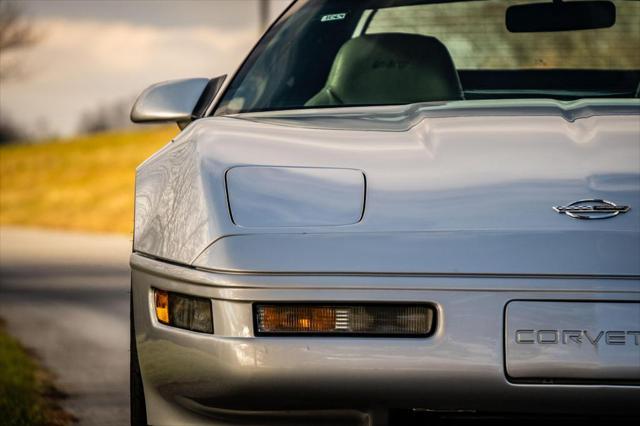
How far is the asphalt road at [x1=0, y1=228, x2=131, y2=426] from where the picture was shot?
5.80m

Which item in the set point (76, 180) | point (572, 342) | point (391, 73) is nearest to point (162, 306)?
point (572, 342)

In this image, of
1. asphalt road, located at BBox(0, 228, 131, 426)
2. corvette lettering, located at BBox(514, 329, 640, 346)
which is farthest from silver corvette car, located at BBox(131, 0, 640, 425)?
asphalt road, located at BBox(0, 228, 131, 426)

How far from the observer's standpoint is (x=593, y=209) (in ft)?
8.57

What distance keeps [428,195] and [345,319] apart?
1.11ft

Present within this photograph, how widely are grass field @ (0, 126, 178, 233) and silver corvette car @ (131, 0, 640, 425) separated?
80.6ft

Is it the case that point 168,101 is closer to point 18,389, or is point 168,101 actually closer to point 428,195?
point 428,195

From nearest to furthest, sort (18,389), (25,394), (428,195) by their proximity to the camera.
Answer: (428,195)
(25,394)
(18,389)

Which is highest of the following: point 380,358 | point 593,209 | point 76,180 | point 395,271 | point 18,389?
point 593,209

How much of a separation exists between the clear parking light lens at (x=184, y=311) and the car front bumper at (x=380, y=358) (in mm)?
25

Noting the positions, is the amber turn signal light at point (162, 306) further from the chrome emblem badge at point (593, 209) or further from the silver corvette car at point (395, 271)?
the chrome emblem badge at point (593, 209)

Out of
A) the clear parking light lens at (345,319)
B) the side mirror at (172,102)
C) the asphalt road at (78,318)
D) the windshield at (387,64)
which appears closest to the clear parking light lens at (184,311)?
the clear parking light lens at (345,319)

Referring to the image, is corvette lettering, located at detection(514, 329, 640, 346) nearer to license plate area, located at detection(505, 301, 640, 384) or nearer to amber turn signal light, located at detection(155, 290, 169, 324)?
license plate area, located at detection(505, 301, 640, 384)

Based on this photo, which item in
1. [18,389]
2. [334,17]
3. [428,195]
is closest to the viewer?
[428,195]

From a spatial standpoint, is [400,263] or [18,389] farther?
[18,389]
